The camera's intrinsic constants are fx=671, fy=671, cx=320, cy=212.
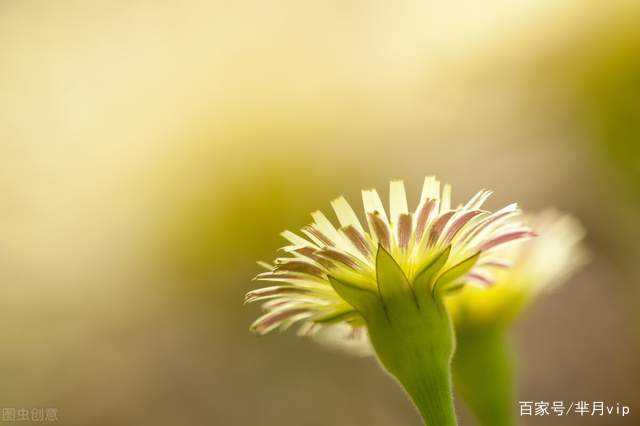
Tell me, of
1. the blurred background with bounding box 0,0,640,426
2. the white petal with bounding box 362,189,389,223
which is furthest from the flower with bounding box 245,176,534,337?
the blurred background with bounding box 0,0,640,426

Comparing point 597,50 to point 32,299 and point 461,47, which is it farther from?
point 32,299

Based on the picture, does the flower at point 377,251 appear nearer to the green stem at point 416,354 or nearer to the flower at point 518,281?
the green stem at point 416,354

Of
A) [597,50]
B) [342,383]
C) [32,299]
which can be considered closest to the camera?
[342,383]

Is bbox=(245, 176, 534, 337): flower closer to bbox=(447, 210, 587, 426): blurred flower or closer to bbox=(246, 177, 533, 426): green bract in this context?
bbox=(246, 177, 533, 426): green bract

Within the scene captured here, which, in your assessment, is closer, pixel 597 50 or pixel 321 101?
pixel 597 50

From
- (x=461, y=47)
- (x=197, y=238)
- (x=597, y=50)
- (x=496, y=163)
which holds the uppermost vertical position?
(x=461, y=47)

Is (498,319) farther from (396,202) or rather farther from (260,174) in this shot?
(260,174)

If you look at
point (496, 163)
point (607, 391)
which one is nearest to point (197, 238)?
point (496, 163)
